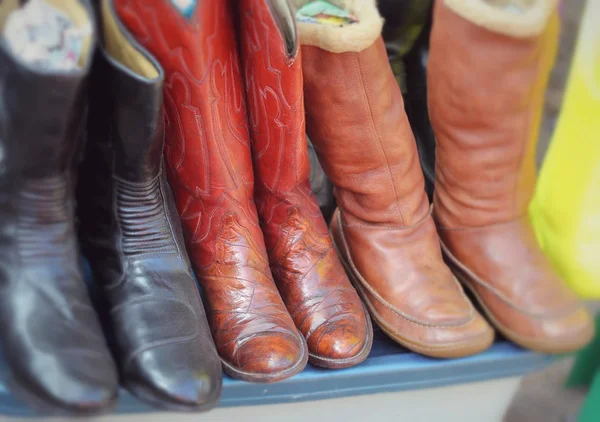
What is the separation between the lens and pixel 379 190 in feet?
2.33

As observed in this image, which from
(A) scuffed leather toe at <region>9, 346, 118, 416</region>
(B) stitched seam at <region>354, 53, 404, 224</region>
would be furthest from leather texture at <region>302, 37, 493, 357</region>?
(A) scuffed leather toe at <region>9, 346, 118, 416</region>

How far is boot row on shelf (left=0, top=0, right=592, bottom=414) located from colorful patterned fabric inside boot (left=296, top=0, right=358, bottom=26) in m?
0.01

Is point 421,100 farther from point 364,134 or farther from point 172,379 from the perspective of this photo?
point 172,379

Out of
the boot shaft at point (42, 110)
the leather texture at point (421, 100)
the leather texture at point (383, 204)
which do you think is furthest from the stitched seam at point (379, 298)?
the boot shaft at point (42, 110)

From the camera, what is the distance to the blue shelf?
2.00 ft

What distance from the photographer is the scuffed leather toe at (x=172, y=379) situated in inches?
19.7

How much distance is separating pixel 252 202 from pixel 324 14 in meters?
0.27

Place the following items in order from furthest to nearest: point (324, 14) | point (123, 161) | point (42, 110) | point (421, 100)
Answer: point (421, 100) → point (324, 14) → point (123, 161) → point (42, 110)

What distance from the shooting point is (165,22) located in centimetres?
52

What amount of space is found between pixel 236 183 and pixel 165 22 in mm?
215

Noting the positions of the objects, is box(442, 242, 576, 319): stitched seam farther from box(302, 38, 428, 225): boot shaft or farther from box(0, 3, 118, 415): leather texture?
box(0, 3, 118, 415): leather texture

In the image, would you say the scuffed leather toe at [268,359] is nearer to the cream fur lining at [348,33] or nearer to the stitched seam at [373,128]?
the stitched seam at [373,128]

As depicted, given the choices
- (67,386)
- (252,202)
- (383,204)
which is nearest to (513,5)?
(383,204)

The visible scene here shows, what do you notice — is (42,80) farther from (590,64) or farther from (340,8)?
(590,64)
